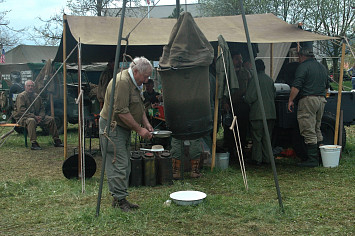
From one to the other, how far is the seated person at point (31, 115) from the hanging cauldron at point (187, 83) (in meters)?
4.91

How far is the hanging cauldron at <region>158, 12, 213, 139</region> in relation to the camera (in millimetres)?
5223

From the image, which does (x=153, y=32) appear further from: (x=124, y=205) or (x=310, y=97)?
(x=124, y=205)

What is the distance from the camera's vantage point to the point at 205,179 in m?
6.12

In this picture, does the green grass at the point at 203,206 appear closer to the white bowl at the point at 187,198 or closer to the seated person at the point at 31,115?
the white bowl at the point at 187,198

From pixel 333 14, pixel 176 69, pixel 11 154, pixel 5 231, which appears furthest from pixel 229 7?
pixel 5 231

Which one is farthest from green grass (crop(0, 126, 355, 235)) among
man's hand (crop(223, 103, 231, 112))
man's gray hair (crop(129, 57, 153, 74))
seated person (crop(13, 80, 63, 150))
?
seated person (crop(13, 80, 63, 150))

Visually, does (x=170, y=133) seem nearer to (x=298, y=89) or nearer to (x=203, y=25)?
(x=298, y=89)

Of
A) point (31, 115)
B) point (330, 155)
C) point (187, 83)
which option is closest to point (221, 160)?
point (330, 155)

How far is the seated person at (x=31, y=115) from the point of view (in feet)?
30.2

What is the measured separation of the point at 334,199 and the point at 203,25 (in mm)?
4243

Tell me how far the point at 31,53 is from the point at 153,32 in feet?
42.6

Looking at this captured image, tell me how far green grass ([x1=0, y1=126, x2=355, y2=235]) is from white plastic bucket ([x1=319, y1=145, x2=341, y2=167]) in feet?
0.46

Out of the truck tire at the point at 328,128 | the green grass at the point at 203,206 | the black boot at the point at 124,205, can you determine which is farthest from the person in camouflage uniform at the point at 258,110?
the black boot at the point at 124,205

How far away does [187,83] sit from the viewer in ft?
17.1
